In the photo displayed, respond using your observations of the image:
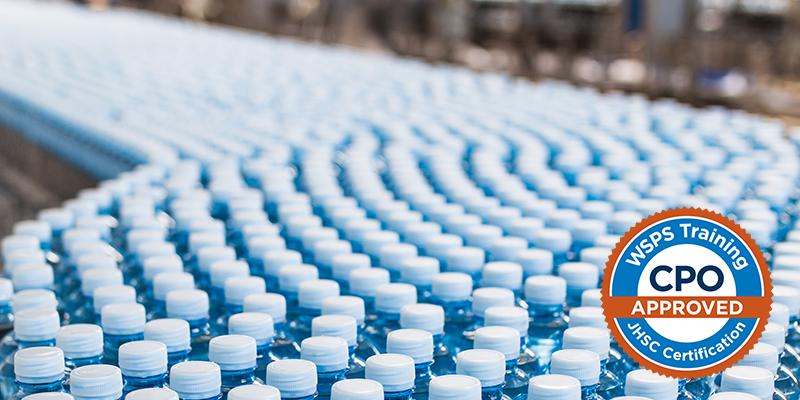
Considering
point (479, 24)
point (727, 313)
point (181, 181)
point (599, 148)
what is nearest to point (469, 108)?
point (599, 148)

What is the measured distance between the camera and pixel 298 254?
213cm

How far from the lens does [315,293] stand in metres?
1.90

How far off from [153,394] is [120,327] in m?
0.37

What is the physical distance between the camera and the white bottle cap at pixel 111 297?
191cm

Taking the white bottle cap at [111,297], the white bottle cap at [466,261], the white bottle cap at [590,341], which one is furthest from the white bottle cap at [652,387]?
the white bottle cap at [111,297]

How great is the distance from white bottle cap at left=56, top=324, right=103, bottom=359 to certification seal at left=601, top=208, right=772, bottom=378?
0.78 meters

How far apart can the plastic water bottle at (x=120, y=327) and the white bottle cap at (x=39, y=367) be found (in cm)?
16

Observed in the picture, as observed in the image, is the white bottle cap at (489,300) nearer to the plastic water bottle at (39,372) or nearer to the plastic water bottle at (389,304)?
the plastic water bottle at (389,304)

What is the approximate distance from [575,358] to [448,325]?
1.26ft

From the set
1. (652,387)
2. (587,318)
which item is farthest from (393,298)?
(652,387)

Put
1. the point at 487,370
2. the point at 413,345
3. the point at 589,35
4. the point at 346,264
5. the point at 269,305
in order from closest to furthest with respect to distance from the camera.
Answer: the point at 487,370, the point at 413,345, the point at 269,305, the point at 346,264, the point at 589,35

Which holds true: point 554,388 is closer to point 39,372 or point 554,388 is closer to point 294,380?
point 294,380

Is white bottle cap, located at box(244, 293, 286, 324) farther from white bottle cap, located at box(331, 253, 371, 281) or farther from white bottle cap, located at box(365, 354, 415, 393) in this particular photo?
white bottle cap, located at box(365, 354, 415, 393)

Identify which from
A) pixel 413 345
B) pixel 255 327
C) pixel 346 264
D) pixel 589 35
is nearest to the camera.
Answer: pixel 413 345
